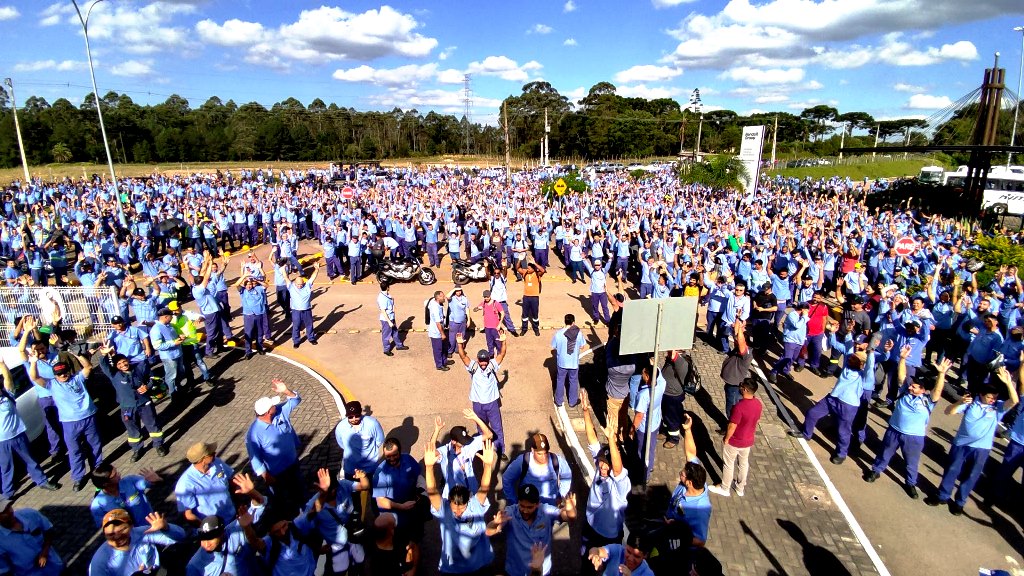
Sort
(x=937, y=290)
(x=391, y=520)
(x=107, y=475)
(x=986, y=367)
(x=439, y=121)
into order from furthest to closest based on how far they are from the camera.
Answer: (x=439, y=121) < (x=937, y=290) < (x=986, y=367) < (x=107, y=475) < (x=391, y=520)

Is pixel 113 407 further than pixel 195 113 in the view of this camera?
No

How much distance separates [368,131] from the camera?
92.1m

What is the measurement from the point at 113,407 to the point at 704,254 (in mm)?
12474

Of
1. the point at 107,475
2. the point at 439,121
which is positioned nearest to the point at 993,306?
the point at 107,475

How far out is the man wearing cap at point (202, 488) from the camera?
4855mm

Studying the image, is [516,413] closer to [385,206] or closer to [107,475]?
[107,475]

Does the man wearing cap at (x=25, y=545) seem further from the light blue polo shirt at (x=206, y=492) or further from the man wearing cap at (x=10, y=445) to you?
the man wearing cap at (x=10, y=445)

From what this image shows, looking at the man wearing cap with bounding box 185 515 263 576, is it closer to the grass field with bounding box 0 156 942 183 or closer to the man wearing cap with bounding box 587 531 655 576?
the man wearing cap with bounding box 587 531 655 576

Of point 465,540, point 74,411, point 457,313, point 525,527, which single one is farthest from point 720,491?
point 74,411

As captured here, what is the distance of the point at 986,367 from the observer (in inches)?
323

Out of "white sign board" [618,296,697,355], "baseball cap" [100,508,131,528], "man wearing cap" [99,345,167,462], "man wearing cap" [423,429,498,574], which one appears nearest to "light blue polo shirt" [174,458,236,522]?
"baseball cap" [100,508,131,528]

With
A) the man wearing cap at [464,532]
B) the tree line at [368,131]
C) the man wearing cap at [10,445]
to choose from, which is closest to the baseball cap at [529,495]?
the man wearing cap at [464,532]

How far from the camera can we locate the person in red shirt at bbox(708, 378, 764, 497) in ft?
19.5

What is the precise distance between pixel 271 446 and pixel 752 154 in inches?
1080
